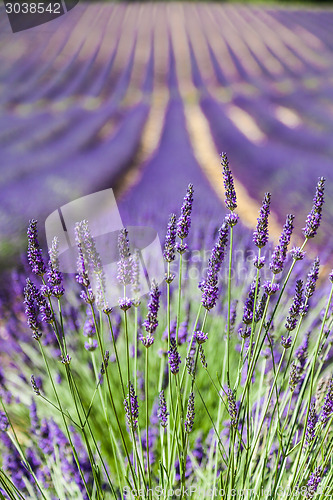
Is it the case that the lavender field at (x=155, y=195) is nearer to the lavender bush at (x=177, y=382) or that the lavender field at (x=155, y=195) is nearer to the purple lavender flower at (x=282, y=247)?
the lavender bush at (x=177, y=382)

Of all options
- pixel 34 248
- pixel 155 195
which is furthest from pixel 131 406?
pixel 155 195

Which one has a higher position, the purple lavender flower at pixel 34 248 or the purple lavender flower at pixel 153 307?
the purple lavender flower at pixel 34 248

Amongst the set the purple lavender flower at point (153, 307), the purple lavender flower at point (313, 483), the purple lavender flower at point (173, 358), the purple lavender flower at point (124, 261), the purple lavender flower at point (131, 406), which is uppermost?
the purple lavender flower at point (124, 261)

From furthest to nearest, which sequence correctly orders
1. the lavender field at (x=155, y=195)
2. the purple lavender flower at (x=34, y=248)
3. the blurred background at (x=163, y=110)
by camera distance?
the blurred background at (x=163, y=110) → the lavender field at (x=155, y=195) → the purple lavender flower at (x=34, y=248)

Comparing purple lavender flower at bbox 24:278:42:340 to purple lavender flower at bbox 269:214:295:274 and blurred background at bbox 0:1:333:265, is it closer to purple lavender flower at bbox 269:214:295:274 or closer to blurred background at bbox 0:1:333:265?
purple lavender flower at bbox 269:214:295:274

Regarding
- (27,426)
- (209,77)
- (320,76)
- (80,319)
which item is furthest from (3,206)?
(320,76)

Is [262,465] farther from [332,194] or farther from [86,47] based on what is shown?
[86,47]

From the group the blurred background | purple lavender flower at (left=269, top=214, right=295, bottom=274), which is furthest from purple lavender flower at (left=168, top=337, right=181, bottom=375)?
the blurred background

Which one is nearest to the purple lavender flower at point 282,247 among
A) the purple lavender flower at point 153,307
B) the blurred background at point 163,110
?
the purple lavender flower at point 153,307
